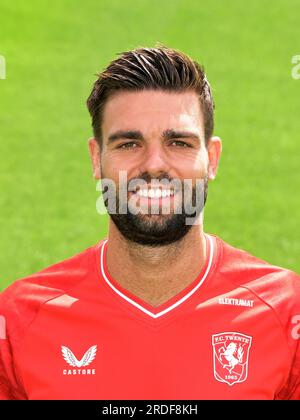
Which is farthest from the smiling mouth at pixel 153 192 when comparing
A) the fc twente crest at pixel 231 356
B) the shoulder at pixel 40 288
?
the fc twente crest at pixel 231 356

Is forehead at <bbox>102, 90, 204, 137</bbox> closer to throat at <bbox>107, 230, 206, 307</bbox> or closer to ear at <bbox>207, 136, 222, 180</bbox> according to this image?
ear at <bbox>207, 136, 222, 180</bbox>

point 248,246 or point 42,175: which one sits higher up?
point 42,175

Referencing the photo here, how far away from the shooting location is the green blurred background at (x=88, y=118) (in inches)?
399

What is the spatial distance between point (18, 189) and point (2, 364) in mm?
6740

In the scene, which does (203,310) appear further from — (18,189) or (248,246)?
(18,189)

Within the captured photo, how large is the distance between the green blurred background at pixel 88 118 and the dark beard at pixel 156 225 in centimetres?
473

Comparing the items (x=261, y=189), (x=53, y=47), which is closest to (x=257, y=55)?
(x=53, y=47)

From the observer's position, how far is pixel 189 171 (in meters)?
4.05

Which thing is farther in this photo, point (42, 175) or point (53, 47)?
point (53, 47)

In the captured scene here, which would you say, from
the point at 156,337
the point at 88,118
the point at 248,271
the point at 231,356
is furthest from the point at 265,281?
the point at 88,118
